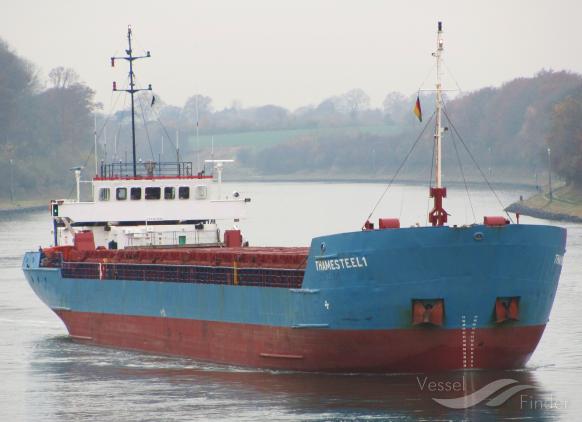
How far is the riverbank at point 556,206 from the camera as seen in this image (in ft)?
324

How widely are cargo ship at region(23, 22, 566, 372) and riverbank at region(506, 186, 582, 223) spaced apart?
60.1m

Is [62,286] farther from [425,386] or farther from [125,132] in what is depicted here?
[125,132]

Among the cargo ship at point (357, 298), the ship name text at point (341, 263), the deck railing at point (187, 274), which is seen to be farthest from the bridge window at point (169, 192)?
the ship name text at point (341, 263)

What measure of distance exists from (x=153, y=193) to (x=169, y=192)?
49 centimetres

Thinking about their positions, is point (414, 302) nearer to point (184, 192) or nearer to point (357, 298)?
point (357, 298)

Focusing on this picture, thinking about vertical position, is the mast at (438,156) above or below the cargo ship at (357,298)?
above

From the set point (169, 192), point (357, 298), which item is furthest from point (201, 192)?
point (357, 298)

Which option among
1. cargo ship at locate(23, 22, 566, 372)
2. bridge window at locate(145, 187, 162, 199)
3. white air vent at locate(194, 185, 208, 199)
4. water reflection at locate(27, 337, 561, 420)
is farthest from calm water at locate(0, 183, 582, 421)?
white air vent at locate(194, 185, 208, 199)

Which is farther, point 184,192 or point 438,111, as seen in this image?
point 184,192

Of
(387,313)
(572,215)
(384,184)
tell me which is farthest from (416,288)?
(384,184)

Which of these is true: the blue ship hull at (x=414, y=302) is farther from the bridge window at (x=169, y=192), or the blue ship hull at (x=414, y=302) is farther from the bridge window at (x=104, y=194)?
the bridge window at (x=104, y=194)

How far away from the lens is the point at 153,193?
44062mm

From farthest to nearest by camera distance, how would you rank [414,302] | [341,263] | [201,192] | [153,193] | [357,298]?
[201,192]
[153,193]
[341,263]
[357,298]
[414,302]

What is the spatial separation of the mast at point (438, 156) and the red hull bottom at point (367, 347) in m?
2.79
